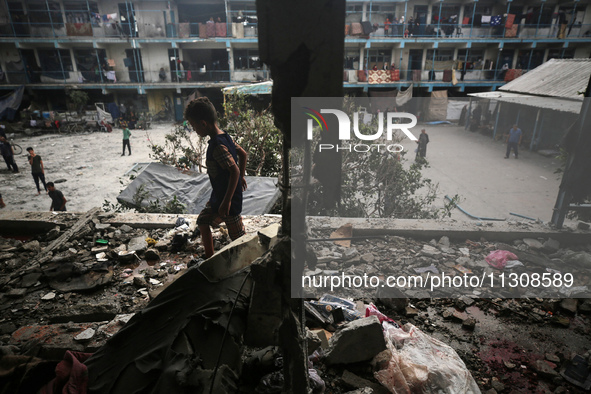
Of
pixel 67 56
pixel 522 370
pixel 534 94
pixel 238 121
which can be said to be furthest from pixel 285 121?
pixel 67 56

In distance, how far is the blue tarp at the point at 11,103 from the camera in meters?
17.9

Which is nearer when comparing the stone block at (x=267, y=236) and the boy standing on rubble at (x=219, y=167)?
the stone block at (x=267, y=236)

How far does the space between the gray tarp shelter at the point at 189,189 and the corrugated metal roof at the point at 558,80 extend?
9.22 metres

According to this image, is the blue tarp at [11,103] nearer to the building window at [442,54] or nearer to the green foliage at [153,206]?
the green foliage at [153,206]

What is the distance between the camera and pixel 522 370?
2730 millimetres

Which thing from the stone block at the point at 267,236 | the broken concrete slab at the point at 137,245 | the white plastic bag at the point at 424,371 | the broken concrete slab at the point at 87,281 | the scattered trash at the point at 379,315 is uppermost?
the stone block at the point at 267,236

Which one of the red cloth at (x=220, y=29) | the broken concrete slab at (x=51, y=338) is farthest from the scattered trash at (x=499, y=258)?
the red cloth at (x=220, y=29)

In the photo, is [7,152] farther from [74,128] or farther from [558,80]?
[558,80]

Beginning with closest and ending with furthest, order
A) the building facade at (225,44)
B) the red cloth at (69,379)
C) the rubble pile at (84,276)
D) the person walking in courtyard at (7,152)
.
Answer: the red cloth at (69,379)
the rubble pile at (84,276)
the person walking in courtyard at (7,152)
the building facade at (225,44)

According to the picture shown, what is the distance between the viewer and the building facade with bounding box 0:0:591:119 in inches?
721

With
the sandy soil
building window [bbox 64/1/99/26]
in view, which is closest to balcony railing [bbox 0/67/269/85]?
building window [bbox 64/1/99/26]

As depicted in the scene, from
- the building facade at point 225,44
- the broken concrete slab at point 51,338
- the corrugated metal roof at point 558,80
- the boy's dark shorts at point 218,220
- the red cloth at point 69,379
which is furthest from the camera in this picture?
the building facade at point 225,44

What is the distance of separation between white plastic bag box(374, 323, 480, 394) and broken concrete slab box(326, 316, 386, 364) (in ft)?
0.47

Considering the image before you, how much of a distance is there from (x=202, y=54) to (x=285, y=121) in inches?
828
